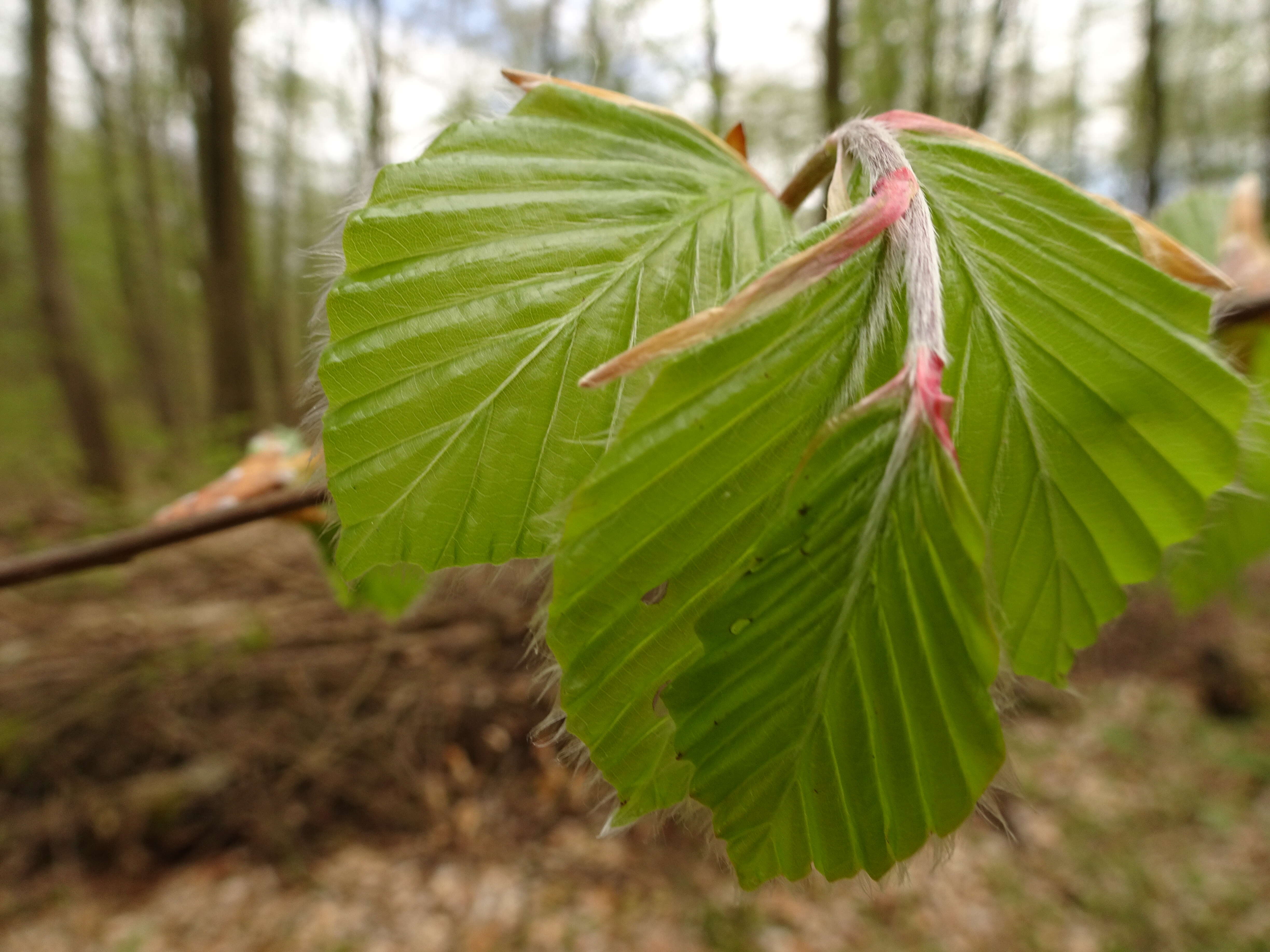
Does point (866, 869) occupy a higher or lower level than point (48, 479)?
higher

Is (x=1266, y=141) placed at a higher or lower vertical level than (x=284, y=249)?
higher

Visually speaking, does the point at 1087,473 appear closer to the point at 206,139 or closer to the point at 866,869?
the point at 866,869

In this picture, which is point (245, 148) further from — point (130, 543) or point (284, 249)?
point (130, 543)

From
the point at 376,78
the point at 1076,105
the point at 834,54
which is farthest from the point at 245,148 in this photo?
the point at 1076,105

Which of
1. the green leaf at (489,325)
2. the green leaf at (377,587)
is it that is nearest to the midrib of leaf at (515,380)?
the green leaf at (489,325)

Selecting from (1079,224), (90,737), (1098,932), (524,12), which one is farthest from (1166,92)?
(90,737)

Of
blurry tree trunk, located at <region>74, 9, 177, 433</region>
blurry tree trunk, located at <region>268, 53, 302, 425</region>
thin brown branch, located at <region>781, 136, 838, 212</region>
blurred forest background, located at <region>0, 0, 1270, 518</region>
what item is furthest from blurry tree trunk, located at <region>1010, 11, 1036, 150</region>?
blurry tree trunk, located at <region>74, 9, 177, 433</region>
